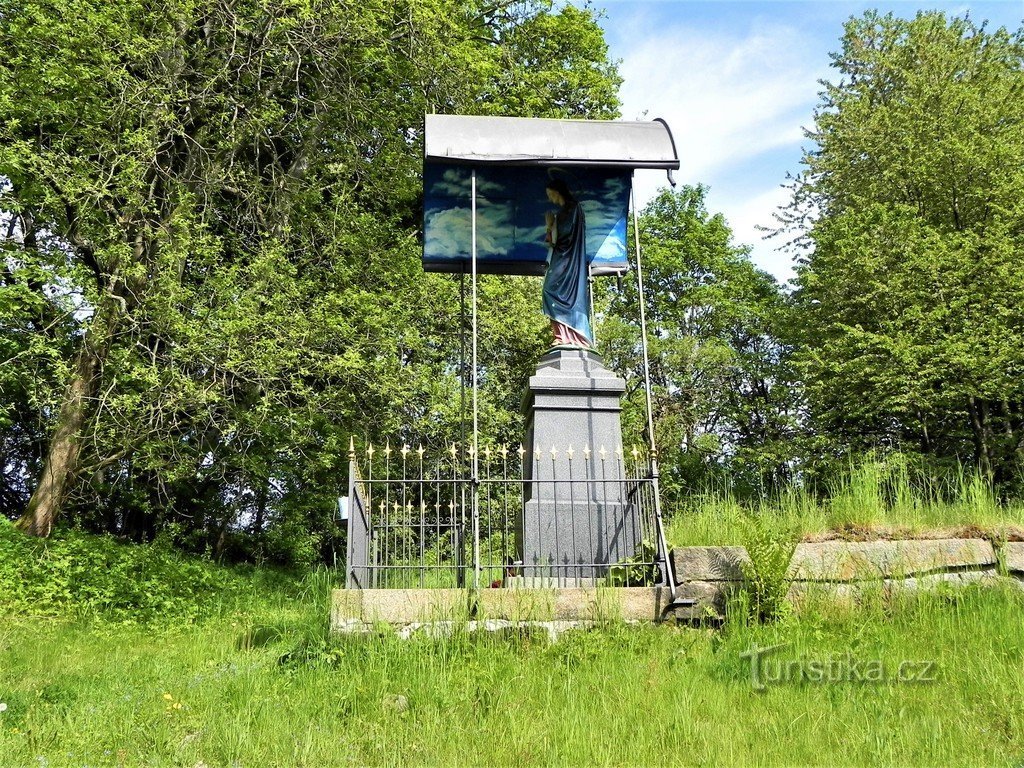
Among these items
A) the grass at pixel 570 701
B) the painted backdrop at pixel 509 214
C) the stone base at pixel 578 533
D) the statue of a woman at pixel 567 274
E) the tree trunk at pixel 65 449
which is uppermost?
the painted backdrop at pixel 509 214

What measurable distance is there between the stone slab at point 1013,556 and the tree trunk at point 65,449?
10.2m

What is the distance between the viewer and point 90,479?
1156cm

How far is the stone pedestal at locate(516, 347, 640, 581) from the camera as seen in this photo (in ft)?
23.0

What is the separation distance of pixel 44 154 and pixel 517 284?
7.71 m

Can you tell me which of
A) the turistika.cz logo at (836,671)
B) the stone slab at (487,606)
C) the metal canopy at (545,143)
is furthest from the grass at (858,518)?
the metal canopy at (545,143)

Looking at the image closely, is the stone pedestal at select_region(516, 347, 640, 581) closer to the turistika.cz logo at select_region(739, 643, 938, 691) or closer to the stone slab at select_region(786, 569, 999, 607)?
the stone slab at select_region(786, 569, 999, 607)

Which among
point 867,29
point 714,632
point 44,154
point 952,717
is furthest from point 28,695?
point 867,29

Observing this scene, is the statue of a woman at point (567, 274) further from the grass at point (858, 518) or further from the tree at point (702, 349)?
the tree at point (702, 349)

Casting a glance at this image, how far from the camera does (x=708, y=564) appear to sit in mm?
6145

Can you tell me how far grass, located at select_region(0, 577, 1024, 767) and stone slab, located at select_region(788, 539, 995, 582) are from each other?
0.87 ft

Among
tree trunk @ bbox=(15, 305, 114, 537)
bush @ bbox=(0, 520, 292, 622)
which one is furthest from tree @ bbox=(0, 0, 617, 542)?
bush @ bbox=(0, 520, 292, 622)

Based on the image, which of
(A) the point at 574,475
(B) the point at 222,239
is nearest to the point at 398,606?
(A) the point at 574,475

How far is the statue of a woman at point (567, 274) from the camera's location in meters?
8.23

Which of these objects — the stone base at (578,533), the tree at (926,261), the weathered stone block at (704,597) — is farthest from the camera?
the tree at (926,261)
